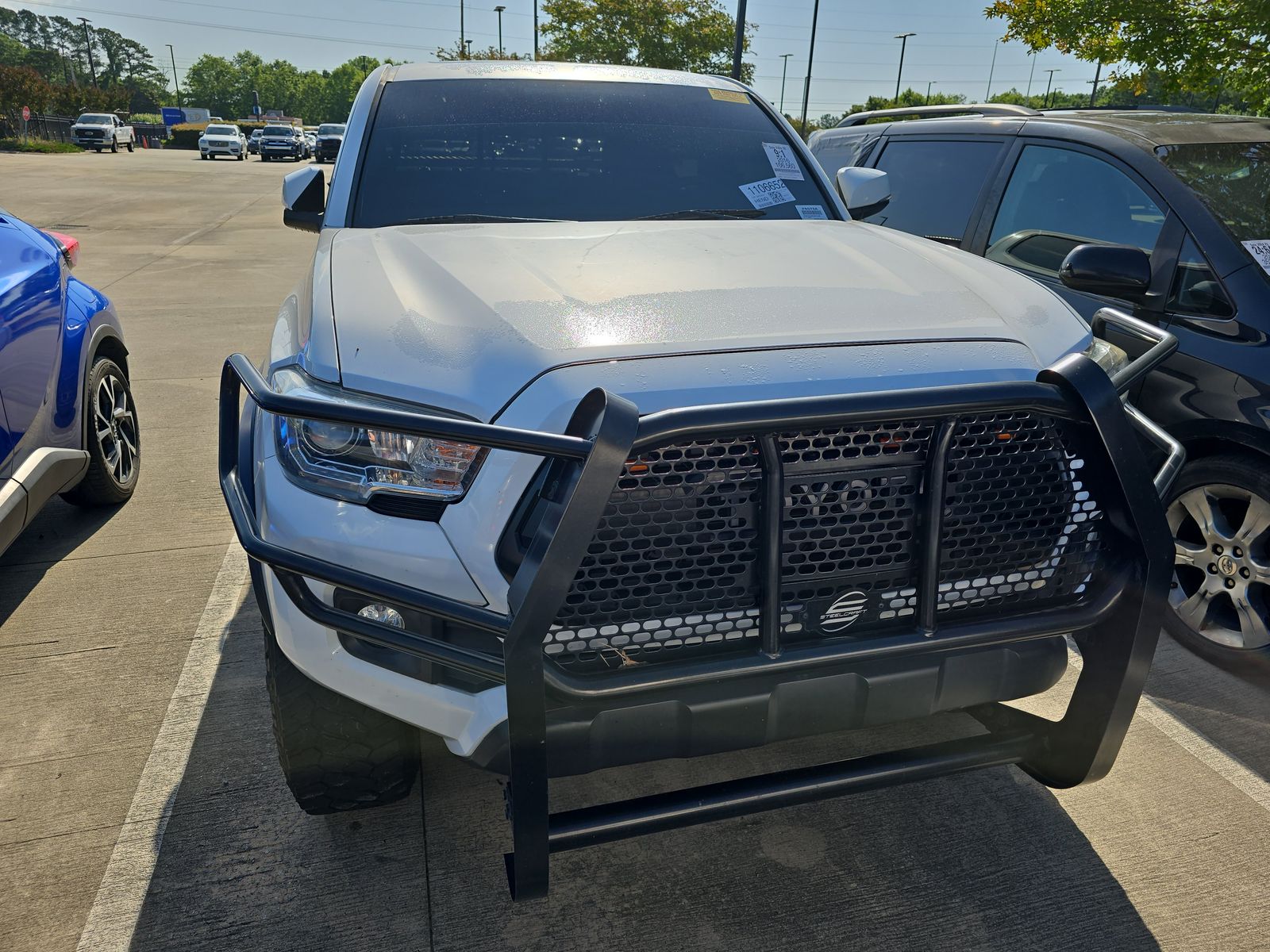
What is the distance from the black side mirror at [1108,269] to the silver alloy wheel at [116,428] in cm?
398

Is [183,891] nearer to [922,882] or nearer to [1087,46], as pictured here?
[922,882]

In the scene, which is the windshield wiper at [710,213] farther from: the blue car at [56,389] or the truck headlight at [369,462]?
the blue car at [56,389]

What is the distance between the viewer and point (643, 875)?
2.37m

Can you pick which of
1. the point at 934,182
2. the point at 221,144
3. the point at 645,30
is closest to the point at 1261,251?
the point at 934,182

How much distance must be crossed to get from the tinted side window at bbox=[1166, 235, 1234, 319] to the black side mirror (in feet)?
0.35

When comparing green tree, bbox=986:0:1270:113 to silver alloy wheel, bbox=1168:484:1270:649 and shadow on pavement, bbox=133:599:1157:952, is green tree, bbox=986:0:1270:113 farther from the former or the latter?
shadow on pavement, bbox=133:599:1157:952

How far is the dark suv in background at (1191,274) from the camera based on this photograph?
124 inches

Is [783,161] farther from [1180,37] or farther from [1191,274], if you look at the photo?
[1180,37]

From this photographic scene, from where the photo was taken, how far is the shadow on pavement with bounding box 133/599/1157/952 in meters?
2.19

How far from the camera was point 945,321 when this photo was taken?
2.03 m

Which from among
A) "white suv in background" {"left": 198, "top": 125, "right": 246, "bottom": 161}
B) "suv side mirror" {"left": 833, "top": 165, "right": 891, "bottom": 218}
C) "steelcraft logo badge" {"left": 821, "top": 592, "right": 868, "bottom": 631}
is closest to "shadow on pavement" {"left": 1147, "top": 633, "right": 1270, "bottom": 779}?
"steelcraft logo badge" {"left": 821, "top": 592, "right": 868, "bottom": 631}

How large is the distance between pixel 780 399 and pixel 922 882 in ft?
4.66

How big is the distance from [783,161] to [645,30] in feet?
102

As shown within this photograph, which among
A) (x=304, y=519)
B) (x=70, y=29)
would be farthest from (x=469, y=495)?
(x=70, y=29)
